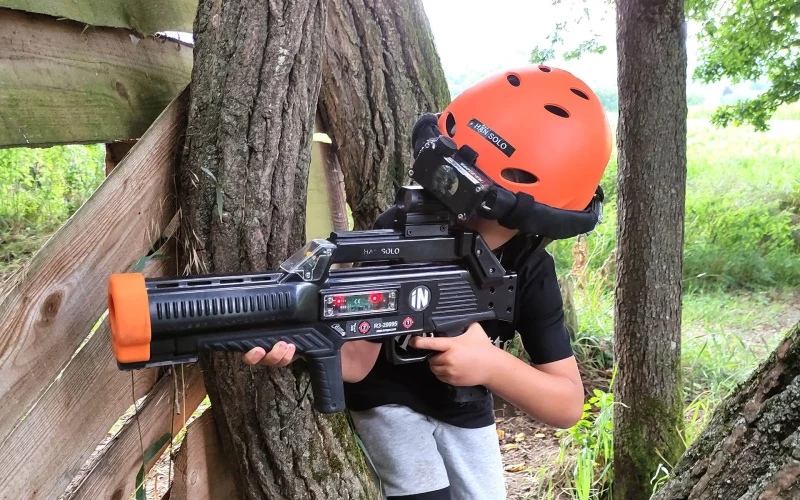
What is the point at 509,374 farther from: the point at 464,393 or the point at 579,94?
the point at 579,94

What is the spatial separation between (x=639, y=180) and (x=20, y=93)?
3.06 metres

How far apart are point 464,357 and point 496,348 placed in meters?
0.16

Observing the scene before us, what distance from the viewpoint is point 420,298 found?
1679 millimetres

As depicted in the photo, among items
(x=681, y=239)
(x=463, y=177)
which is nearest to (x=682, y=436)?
(x=681, y=239)

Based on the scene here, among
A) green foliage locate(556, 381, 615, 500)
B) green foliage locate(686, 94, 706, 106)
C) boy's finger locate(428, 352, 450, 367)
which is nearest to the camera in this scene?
boy's finger locate(428, 352, 450, 367)

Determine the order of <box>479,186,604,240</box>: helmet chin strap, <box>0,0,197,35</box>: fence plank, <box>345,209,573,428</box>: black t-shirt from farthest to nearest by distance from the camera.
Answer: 1. <box>345,209,573,428</box>: black t-shirt
2. <box>479,186,604,240</box>: helmet chin strap
3. <box>0,0,197,35</box>: fence plank

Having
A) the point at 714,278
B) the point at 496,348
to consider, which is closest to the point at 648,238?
the point at 496,348

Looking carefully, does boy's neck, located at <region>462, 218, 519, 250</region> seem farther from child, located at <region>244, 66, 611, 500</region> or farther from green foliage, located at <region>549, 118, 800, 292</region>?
green foliage, located at <region>549, 118, 800, 292</region>

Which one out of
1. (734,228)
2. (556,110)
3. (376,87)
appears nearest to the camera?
(556,110)

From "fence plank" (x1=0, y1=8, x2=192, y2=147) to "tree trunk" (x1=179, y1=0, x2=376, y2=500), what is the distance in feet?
0.73

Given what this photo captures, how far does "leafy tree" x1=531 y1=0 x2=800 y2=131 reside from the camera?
452 centimetres

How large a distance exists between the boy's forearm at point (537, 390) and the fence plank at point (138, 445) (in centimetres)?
93

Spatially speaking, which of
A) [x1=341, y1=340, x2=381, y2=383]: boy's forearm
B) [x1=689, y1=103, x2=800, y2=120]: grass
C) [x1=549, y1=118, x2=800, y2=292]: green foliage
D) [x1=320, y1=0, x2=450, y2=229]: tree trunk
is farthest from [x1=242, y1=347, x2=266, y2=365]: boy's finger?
[x1=689, y1=103, x2=800, y2=120]: grass

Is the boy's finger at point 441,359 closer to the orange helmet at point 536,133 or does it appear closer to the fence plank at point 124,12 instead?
the orange helmet at point 536,133
